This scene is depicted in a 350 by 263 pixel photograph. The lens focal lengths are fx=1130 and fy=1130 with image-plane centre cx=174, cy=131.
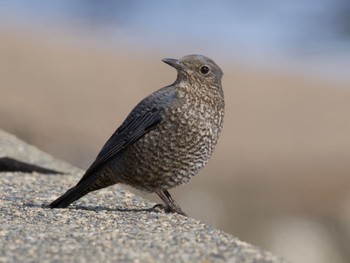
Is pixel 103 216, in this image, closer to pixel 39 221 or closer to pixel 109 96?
pixel 39 221

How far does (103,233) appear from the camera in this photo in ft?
18.9

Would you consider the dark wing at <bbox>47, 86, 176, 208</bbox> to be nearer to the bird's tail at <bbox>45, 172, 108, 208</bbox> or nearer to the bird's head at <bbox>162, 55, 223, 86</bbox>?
the bird's tail at <bbox>45, 172, 108, 208</bbox>

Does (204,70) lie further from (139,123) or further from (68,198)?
(68,198)

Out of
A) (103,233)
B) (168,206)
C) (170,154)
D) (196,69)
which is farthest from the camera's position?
(196,69)

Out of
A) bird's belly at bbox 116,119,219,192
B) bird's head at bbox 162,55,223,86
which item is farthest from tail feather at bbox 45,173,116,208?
bird's head at bbox 162,55,223,86

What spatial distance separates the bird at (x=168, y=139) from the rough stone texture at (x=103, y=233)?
193mm

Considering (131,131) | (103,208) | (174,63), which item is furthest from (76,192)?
(174,63)

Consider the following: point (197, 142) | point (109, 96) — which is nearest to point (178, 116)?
point (197, 142)

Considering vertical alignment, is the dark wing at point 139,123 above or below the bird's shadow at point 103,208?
above

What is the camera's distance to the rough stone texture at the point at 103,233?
507cm

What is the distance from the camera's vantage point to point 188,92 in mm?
6918

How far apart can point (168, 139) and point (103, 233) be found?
3.69 ft

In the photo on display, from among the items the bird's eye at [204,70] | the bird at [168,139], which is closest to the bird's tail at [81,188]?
the bird at [168,139]

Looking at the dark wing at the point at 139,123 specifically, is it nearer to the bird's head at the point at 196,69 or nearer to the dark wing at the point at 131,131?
the dark wing at the point at 131,131
